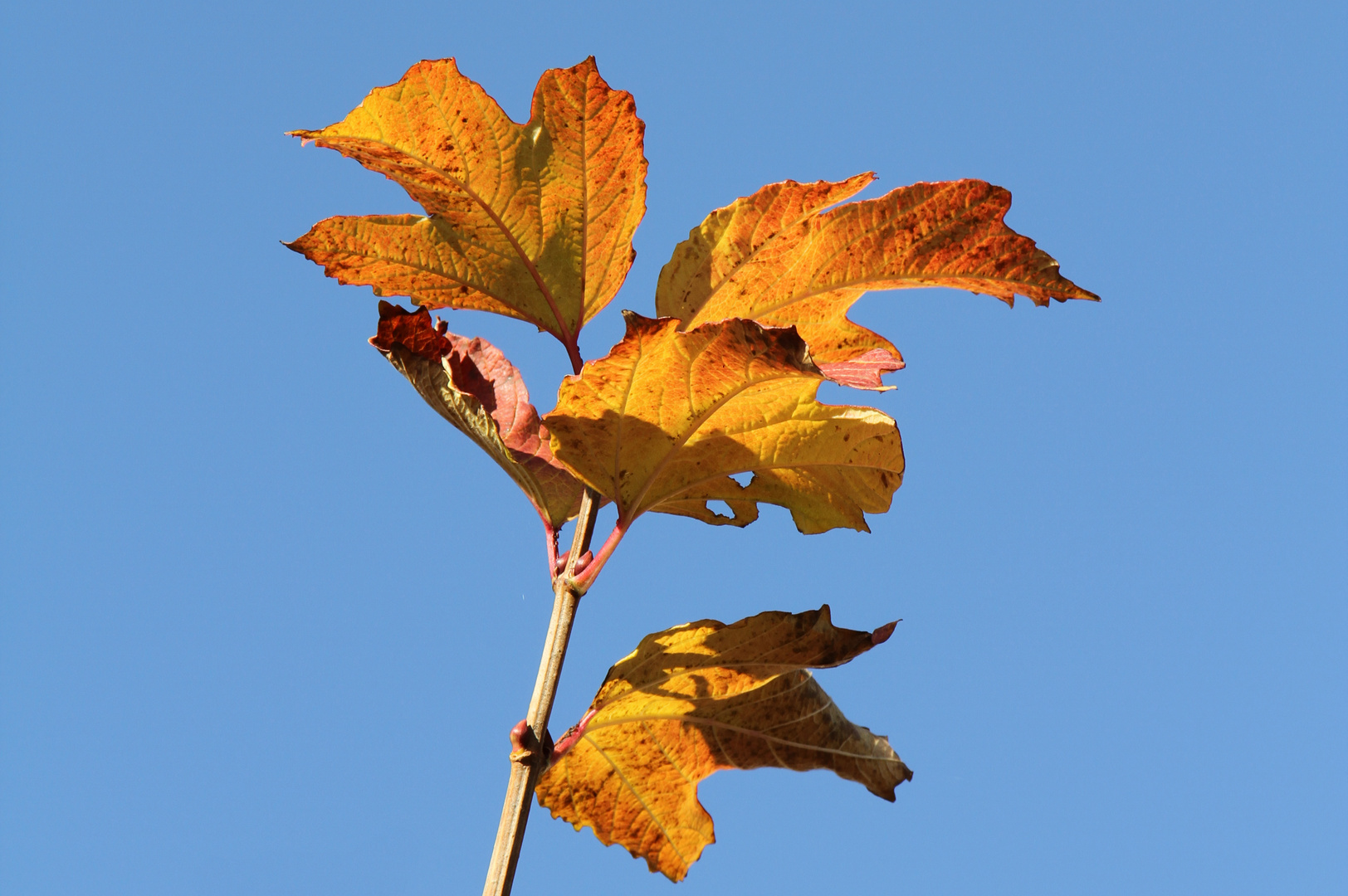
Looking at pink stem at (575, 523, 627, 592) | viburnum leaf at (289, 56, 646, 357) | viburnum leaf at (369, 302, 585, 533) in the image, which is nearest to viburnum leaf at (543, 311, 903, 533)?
pink stem at (575, 523, 627, 592)

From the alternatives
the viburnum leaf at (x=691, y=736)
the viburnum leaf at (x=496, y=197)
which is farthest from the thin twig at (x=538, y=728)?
the viburnum leaf at (x=496, y=197)

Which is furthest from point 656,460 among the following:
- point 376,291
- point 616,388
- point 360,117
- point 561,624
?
Result: point 360,117

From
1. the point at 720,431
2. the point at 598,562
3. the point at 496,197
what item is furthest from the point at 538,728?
the point at 496,197

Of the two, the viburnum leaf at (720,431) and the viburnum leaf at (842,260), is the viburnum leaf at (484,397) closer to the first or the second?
the viburnum leaf at (720,431)

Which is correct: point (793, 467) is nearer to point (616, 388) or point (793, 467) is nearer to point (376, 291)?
point (616, 388)

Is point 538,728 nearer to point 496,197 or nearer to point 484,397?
point 484,397
